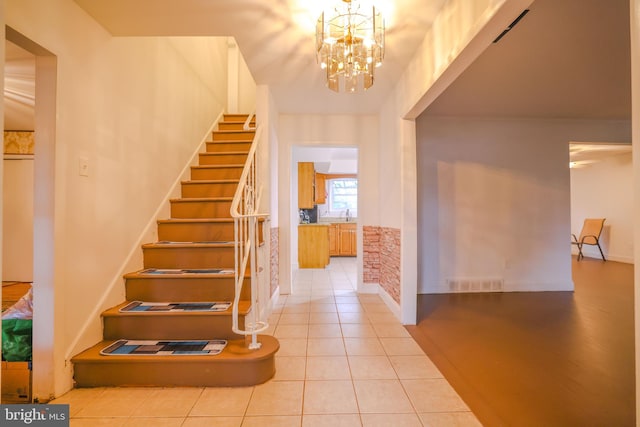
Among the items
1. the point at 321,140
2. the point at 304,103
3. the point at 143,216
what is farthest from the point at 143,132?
the point at 321,140

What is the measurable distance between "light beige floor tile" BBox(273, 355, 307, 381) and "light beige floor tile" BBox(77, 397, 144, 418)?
81 centimetres

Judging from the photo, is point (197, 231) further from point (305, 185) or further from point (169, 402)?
point (305, 185)

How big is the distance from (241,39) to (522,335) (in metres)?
3.46

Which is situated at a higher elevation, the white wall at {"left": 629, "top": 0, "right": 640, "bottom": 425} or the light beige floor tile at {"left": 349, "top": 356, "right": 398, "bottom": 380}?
the white wall at {"left": 629, "top": 0, "right": 640, "bottom": 425}

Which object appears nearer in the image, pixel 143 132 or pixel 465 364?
pixel 465 364

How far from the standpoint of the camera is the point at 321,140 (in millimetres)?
4105

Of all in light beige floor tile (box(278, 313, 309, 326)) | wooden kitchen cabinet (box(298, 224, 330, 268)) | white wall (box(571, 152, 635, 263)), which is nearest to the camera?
light beige floor tile (box(278, 313, 309, 326))

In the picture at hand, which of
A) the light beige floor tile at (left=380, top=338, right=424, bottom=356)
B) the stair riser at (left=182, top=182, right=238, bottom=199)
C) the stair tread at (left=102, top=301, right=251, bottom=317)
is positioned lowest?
the light beige floor tile at (left=380, top=338, right=424, bottom=356)

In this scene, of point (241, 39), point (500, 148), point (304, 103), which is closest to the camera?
point (241, 39)

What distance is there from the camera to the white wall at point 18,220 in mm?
4031

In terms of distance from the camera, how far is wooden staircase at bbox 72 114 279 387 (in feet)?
6.03

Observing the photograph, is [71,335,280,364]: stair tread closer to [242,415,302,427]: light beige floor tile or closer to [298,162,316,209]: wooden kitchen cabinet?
[242,415,302,427]: light beige floor tile

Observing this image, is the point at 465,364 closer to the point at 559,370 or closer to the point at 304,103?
the point at 559,370

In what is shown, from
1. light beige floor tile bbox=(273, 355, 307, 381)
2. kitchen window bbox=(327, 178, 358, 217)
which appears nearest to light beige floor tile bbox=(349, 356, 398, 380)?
light beige floor tile bbox=(273, 355, 307, 381)
